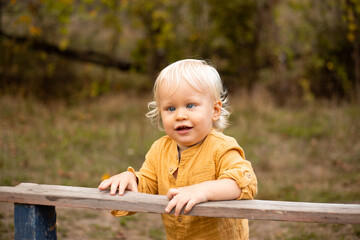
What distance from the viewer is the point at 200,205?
5.56ft

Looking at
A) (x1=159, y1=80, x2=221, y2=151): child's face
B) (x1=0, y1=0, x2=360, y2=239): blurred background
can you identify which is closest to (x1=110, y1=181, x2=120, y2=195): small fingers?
(x1=159, y1=80, x2=221, y2=151): child's face

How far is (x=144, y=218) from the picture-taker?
13.6ft

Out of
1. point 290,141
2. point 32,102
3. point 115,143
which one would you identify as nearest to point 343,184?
point 290,141

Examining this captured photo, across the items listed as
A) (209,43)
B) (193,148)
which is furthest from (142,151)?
(193,148)

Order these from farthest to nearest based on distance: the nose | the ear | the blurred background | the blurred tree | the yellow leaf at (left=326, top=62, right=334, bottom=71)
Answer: the blurred tree → the yellow leaf at (left=326, top=62, right=334, bottom=71) → the blurred background → the ear → the nose

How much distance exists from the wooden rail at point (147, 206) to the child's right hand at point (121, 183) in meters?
0.04

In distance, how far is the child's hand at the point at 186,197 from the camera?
168cm

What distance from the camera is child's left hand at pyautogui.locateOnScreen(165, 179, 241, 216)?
1.68 m

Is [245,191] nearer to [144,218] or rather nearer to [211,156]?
[211,156]

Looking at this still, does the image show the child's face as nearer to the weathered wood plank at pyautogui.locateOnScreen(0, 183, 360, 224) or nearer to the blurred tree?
the weathered wood plank at pyautogui.locateOnScreen(0, 183, 360, 224)

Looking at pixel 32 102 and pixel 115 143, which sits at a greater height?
pixel 32 102

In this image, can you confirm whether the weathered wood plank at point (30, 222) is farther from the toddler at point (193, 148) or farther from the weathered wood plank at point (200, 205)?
the toddler at point (193, 148)

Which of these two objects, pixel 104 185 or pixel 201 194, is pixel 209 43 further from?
pixel 201 194

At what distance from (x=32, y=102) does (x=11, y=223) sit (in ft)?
14.7
